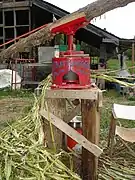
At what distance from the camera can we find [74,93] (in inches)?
88.4

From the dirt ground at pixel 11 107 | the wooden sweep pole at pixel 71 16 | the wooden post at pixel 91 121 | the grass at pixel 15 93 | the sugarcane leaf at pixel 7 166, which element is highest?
the wooden sweep pole at pixel 71 16

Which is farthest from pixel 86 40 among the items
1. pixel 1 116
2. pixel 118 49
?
pixel 1 116

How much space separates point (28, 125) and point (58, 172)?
0.35 meters

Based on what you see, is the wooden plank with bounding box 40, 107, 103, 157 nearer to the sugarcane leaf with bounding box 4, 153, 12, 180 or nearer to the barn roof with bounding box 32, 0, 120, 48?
the sugarcane leaf with bounding box 4, 153, 12, 180

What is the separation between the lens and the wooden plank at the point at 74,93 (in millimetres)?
2238

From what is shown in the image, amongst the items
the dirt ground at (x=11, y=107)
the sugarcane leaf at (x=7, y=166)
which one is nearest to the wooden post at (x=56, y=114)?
the sugarcane leaf at (x=7, y=166)

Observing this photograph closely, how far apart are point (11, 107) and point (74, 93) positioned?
17.3 ft

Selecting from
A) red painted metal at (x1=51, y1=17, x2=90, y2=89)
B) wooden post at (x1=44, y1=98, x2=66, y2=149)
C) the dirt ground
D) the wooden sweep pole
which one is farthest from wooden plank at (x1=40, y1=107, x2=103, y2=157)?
the dirt ground

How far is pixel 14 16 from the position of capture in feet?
37.2

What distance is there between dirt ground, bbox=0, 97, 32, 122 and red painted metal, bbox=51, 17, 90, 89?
3.61m

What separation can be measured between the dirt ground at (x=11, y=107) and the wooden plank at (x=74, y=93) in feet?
11.9

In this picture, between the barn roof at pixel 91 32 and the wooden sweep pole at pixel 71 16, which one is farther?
the barn roof at pixel 91 32

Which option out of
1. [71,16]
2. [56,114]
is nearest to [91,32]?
[56,114]

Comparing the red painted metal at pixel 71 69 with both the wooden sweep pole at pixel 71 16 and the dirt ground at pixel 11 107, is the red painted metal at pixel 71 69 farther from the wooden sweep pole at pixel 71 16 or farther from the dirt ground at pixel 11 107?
the dirt ground at pixel 11 107
